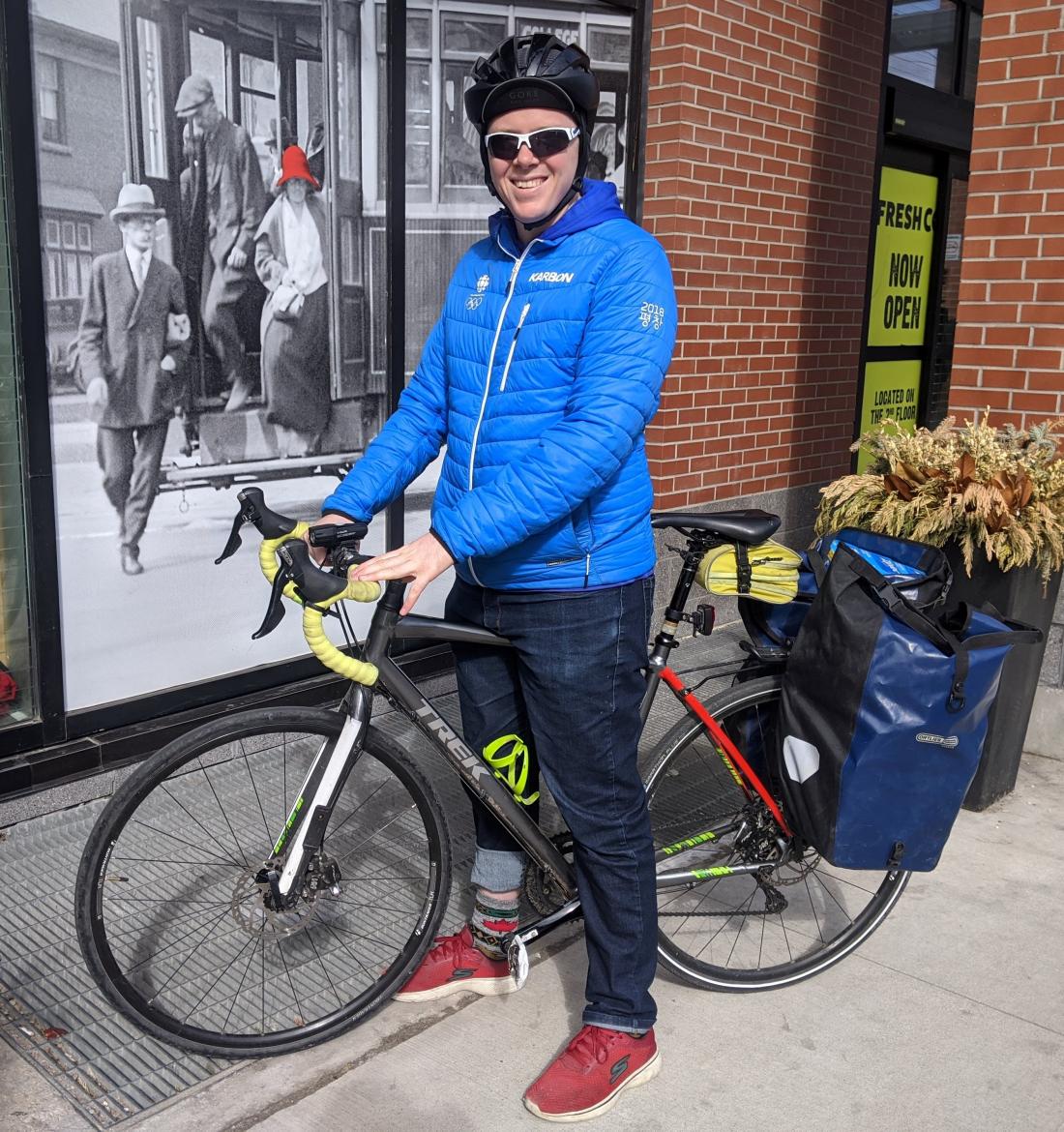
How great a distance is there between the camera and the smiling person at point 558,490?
2432 mm

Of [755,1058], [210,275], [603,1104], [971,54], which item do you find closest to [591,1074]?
[603,1104]

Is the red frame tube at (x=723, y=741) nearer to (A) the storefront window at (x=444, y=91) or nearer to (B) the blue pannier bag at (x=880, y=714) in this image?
(B) the blue pannier bag at (x=880, y=714)

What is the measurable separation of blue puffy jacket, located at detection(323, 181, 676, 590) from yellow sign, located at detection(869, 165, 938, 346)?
5.70m

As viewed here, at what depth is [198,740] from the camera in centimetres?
254

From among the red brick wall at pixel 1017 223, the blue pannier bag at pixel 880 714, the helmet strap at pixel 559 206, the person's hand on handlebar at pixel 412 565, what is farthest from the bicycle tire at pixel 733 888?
the red brick wall at pixel 1017 223

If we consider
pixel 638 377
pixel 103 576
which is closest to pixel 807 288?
pixel 103 576

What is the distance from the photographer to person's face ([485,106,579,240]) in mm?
2488

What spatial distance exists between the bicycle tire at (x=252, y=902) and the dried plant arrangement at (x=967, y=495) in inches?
76.9

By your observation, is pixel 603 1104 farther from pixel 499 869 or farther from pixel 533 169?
pixel 533 169

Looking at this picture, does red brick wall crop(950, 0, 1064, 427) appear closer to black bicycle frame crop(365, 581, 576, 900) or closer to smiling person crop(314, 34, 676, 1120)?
smiling person crop(314, 34, 676, 1120)

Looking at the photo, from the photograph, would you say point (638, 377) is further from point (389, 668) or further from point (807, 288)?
point (807, 288)

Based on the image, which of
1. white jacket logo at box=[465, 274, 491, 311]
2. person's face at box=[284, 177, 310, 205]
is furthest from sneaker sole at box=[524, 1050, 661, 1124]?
person's face at box=[284, 177, 310, 205]

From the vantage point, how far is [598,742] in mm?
2689

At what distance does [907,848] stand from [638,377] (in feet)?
4.31
